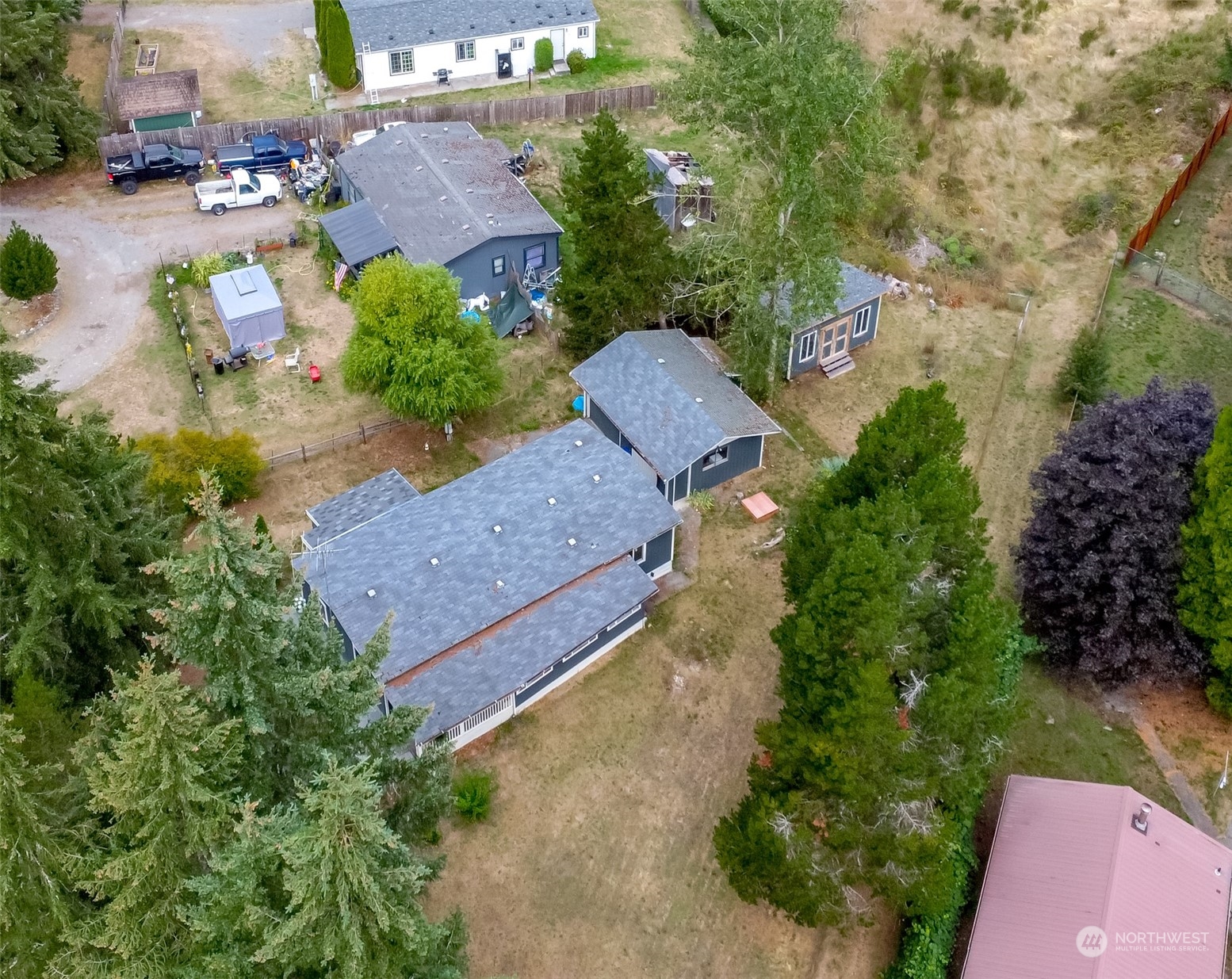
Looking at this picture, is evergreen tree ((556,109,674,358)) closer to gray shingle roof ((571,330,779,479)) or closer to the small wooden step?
gray shingle roof ((571,330,779,479))

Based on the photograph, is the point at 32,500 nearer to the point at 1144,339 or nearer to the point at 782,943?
the point at 782,943

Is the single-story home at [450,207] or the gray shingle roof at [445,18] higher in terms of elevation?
the gray shingle roof at [445,18]

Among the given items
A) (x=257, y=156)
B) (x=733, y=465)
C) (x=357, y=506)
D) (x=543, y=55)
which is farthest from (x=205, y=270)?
(x=543, y=55)

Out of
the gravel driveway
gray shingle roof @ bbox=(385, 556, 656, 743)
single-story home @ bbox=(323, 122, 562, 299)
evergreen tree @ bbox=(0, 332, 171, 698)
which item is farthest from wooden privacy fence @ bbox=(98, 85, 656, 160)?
gray shingle roof @ bbox=(385, 556, 656, 743)

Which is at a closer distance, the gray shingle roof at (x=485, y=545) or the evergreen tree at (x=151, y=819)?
the evergreen tree at (x=151, y=819)

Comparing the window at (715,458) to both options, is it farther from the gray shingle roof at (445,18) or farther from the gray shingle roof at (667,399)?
the gray shingle roof at (445,18)

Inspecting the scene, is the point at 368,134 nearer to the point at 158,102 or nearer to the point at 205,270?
the point at 158,102

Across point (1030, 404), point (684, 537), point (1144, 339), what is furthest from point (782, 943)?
point (1144, 339)

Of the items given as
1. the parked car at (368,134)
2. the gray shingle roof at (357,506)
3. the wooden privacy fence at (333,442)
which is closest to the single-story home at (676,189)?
the parked car at (368,134)
